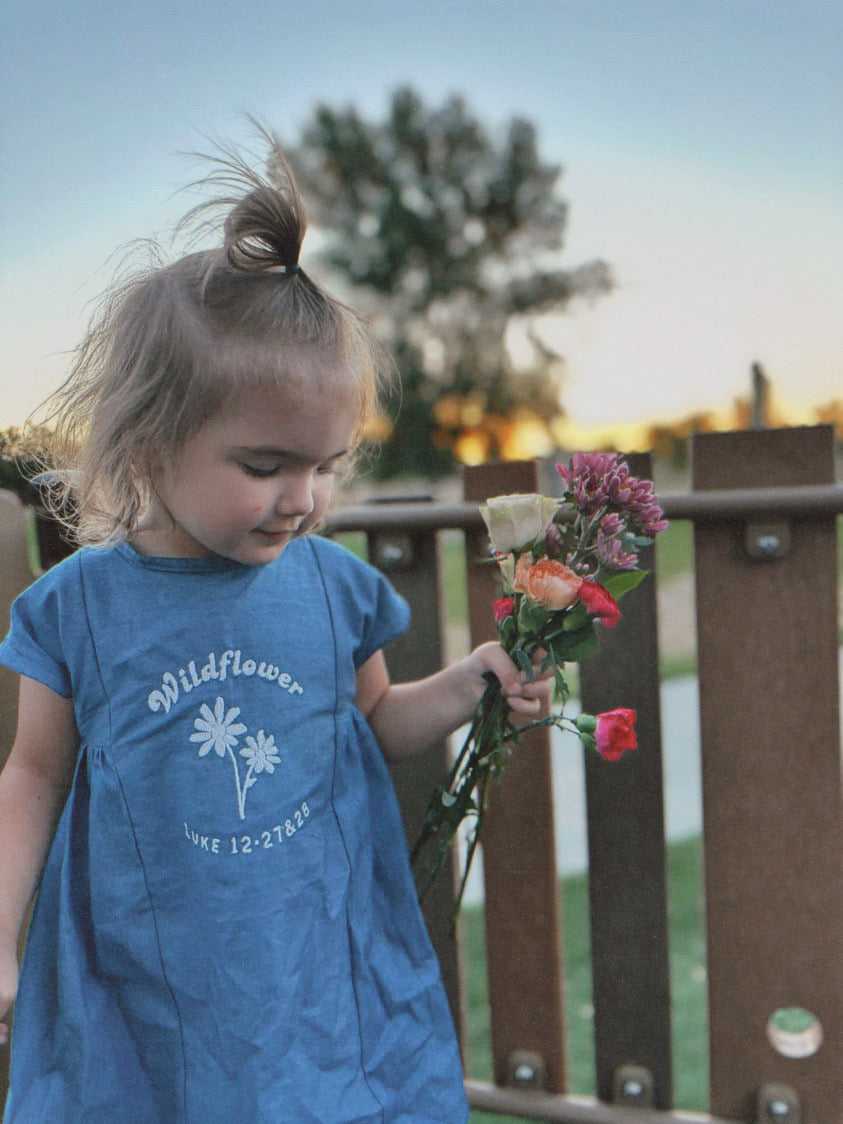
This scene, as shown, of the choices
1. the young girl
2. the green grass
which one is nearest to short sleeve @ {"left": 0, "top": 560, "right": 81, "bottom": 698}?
the young girl

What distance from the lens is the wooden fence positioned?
4.78ft

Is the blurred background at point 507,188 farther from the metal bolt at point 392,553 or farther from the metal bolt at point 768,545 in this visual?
the metal bolt at point 768,545

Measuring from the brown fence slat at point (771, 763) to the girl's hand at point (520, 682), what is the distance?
0.42 meters

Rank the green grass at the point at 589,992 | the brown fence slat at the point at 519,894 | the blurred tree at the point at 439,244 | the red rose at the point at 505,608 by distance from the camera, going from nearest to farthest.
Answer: the red rose at the point at 505,608
the brown fence slat at the point at 519,894
the green grass at the point at 589,992
the blurred tree at the point at 439,244

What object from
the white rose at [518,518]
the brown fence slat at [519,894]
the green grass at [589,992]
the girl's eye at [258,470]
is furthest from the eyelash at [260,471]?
the green grass at [589,992]

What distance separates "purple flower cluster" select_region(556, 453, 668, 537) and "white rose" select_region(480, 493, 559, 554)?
4cm

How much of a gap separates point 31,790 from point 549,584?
0.65m

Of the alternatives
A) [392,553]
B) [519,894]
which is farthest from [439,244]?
[519,894]

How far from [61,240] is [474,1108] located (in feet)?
5.34

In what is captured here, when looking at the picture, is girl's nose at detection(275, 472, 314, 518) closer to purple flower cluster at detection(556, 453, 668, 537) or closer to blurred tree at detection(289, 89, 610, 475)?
purple flower cluster at detection(556, 453, 668, 537)

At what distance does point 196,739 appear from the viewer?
3.77ft

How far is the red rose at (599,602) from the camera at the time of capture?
106 centimetres

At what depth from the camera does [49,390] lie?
123cm

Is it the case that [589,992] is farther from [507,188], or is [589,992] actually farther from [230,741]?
[507,188]
